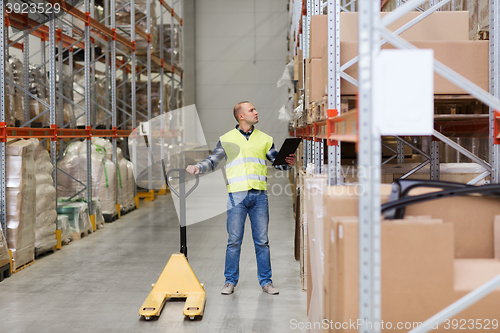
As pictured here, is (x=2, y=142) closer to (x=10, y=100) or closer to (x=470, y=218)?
(x=10, y=100)

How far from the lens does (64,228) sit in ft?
24.0

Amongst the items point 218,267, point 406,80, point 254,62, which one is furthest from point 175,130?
point 406,80

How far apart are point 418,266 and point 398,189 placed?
458mm

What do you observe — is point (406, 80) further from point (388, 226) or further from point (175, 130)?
point (175, 130)

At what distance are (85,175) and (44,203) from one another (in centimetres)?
234

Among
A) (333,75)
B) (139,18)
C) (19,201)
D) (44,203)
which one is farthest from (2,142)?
(139,18)

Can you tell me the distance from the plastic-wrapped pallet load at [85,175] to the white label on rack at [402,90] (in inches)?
294

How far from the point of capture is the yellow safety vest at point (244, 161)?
482 centimetres

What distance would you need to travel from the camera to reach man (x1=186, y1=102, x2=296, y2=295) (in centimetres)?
482

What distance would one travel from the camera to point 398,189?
2408mm

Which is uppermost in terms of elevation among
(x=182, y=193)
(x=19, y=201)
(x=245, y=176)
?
(x=245, y=176)

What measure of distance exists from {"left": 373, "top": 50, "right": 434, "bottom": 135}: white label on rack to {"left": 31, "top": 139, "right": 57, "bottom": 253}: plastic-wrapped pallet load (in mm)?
5638

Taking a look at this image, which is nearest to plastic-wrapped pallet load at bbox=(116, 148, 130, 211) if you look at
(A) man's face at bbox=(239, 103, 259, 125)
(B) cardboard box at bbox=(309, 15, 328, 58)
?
(A) man's face at bbox=(239, 103, 259, 125)

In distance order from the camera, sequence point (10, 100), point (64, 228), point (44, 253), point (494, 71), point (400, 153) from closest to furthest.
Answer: point (494, 71) → point (400, 153) → point (44, 253) → point (10, 100) → point (64, 228)
